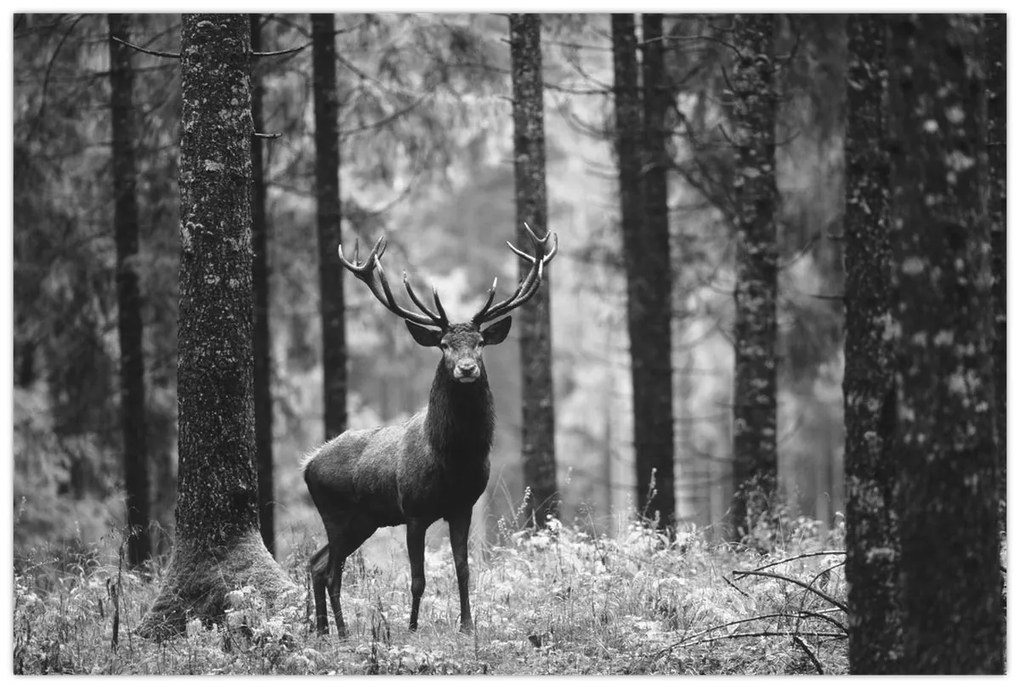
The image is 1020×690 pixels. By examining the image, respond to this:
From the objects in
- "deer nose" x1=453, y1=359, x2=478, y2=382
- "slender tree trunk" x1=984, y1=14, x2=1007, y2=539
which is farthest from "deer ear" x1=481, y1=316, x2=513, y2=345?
"slender tree trunk" x1=984, y1=14, x2=1007, y2=539

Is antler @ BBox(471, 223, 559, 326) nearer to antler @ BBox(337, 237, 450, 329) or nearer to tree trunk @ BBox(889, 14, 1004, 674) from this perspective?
antler @ BBox(337, 237, 450, 329)

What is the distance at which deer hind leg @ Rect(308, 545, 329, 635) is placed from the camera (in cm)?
800

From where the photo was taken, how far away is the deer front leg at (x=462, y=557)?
25.7 ft

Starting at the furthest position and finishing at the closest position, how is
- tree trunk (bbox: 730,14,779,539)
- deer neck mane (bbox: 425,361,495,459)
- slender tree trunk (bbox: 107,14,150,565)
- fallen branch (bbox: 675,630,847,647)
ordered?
1. slender tree trunk (bbox: 107,14,150,565)
2. tree trunk (bbox: 730,14,779,539)
3. deer neck mane (bbox: 425,361,495,459)
4. fallen branch (bbox: 675,630,847,647)

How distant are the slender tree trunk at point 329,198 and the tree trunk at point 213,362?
4526 mm

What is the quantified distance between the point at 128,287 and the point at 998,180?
9.00 metres

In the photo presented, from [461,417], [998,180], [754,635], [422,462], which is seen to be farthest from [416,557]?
[998,180]

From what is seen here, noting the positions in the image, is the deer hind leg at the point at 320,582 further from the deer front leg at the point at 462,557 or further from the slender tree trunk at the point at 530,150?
the slender tree trunk at the point at 530,150

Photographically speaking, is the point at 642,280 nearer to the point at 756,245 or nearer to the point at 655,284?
the point at 655,284

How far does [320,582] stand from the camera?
8164 millimetres

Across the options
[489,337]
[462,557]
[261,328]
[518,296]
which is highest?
[518,296]

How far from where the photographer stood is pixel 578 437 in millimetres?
31062

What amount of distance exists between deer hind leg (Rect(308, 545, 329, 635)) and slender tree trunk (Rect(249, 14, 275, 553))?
12.3 ft

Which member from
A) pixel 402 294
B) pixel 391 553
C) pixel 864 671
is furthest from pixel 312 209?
pixel 864 671
